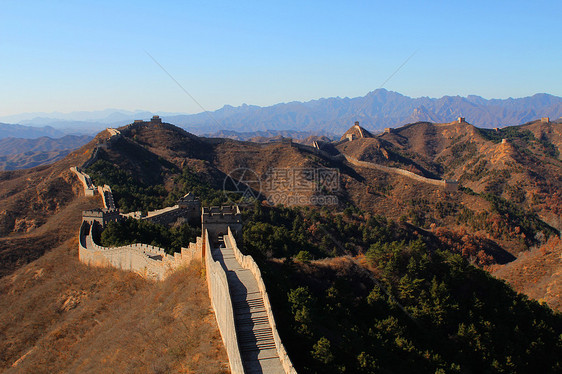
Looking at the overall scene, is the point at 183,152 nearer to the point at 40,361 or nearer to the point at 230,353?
the point at 40,361

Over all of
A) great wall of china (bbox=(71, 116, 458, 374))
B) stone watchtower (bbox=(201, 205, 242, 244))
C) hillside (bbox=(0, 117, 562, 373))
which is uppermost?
stone watchtower (bbox=(201, 205, 242, 244))

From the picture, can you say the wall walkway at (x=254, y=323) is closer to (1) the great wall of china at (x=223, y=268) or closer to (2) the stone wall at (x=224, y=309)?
(1) the great wall of china at (x=223, y=268)

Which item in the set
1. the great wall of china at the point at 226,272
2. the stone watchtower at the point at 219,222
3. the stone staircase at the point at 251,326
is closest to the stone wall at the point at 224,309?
the great wall of china at the point at 226,272

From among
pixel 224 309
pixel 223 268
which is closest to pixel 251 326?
pixel 224 309

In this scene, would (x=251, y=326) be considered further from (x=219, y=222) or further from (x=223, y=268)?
(x=219, y=222)

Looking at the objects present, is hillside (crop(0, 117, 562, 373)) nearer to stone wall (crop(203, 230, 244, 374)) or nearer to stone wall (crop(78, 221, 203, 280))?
stone wall (crop(203, 230, 244, 374))

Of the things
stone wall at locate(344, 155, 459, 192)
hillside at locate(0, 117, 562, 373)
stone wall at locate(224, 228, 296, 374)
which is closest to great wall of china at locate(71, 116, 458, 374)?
stone wall at locate(224, 228, 296, 374)

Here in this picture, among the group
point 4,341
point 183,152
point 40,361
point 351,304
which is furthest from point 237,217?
point 183,152
